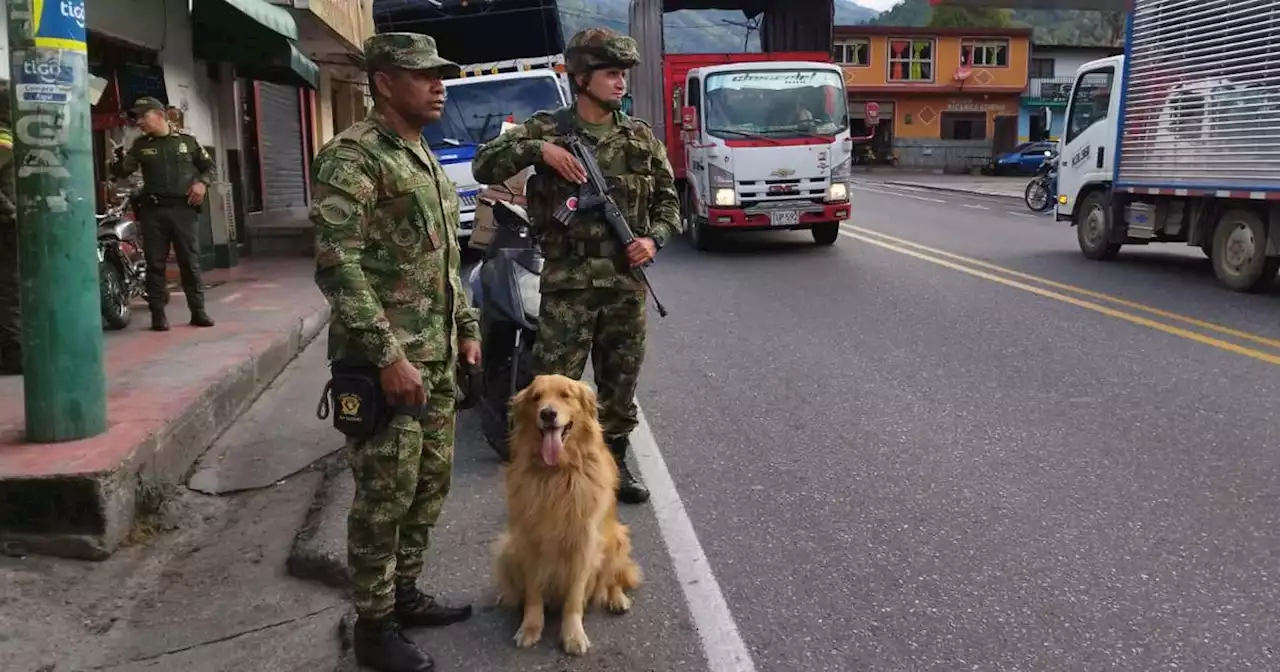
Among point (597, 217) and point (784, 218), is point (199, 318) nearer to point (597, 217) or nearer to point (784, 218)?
point (597, 217)

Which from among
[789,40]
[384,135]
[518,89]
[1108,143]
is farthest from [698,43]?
[384,135]

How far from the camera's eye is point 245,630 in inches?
142

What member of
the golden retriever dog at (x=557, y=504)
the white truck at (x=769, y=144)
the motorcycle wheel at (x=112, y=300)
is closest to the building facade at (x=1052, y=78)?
the white truck at (x=769, y=144)

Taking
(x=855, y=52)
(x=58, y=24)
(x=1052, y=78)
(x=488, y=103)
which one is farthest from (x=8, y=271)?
(x=1052, y=78)

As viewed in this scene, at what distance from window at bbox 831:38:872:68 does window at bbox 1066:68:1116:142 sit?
42061 millimetres

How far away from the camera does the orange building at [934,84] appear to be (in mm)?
54781

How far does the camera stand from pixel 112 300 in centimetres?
788

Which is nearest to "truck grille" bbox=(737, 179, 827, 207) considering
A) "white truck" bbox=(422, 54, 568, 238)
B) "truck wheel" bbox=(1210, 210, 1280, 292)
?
"white truck" bbox=(422, 54, 568, 238)

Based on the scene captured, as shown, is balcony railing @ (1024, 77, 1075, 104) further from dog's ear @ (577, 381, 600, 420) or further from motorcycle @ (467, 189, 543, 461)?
dog's ear @ (577, 381, 600, 420)

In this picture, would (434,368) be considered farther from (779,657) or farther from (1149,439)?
(1149,439)

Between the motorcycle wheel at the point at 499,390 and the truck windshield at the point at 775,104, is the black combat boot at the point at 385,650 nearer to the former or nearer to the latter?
the motorcycle wheel at the point at 499,390

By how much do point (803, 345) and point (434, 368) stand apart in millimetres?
5202

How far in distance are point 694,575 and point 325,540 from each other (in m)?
1.54

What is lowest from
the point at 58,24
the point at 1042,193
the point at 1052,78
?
the point at 1042,193
